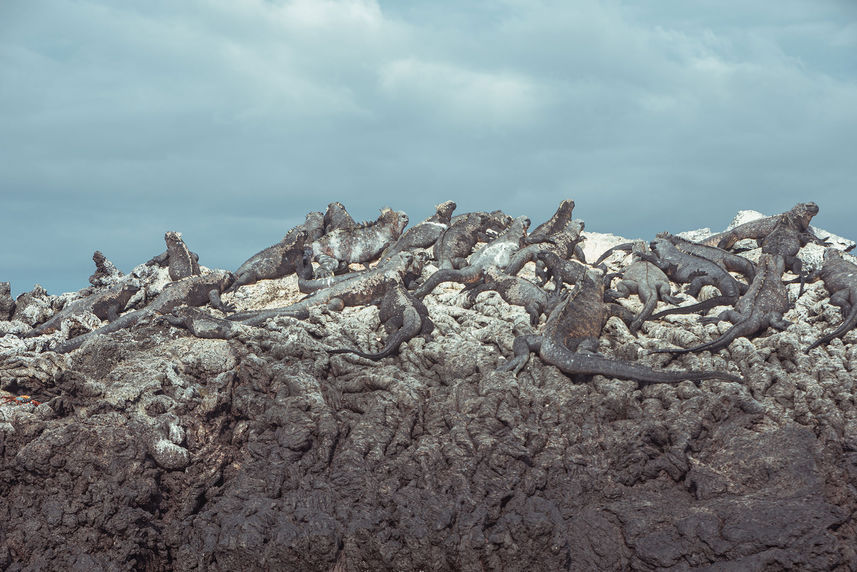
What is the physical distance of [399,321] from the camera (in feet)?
40.5

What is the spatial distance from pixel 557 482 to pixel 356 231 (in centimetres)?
1196

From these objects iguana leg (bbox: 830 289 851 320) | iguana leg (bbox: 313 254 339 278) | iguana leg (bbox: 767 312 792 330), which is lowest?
iguana leg (bbox: 767 312 792 330)

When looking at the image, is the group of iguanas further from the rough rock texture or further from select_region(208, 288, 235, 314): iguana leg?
the rough rock texture

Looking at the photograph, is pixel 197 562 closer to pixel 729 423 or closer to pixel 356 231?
pixel 729 423

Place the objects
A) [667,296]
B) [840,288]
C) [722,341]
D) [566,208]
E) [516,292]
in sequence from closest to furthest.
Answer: [722,341]
[840,288]
[667,296]
[516,292]
[566,208]

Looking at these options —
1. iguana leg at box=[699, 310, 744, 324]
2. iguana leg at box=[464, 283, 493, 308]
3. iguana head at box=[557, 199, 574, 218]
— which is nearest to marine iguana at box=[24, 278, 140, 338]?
iguana leg at box=[464, 283, 493, 308]

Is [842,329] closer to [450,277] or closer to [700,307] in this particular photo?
[700,307]

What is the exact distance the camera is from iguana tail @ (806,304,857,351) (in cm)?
1116

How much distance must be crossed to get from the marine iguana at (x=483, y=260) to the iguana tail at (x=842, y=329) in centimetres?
678

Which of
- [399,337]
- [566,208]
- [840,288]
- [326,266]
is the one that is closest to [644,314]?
[840,288]

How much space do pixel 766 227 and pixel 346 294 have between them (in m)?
10.8

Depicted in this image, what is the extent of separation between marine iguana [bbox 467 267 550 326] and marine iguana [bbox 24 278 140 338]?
805 cm

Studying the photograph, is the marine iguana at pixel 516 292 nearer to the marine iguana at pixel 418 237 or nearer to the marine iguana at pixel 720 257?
the marine iguana at pixel 720 257

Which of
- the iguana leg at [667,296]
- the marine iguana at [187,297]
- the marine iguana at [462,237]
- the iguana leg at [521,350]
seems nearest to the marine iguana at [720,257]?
the iguana leg at [667,296]
